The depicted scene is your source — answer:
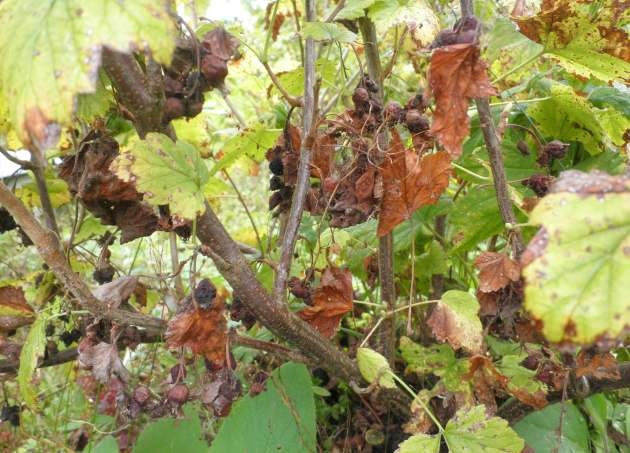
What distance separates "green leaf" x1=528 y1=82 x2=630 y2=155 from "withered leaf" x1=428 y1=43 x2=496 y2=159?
1.11ft

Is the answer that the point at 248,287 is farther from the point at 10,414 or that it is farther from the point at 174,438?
the point at 10,414

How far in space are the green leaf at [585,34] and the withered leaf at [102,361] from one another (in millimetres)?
739

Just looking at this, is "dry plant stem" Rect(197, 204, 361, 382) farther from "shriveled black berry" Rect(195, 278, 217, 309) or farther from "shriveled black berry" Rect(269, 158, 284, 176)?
"shriveled black berry" Rect(269, 158, 284, 176)

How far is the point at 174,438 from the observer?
1.12 metres

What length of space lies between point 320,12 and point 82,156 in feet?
3.81

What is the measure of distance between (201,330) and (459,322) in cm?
35

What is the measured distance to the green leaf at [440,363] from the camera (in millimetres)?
988

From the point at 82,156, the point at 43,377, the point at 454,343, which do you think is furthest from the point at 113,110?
the point at 43,377

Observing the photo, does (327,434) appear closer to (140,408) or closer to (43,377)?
(140,408)

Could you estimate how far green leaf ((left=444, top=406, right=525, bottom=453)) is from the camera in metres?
0.80

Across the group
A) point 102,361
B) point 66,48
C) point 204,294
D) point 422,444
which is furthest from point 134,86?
point 422,444

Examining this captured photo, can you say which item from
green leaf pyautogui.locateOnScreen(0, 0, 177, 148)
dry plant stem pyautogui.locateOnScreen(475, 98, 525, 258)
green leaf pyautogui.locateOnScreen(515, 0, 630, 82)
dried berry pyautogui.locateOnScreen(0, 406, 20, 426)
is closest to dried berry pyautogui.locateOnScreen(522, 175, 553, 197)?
dry plant stem pyautogui.locateOnScreen(475, 98, 525, 258)

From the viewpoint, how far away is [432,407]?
1105mm

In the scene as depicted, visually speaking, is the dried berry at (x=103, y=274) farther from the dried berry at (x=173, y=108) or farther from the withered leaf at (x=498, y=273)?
the withered leaf at (x=498, y=273)
